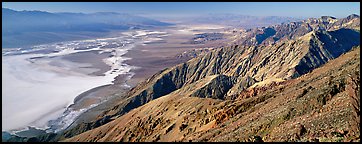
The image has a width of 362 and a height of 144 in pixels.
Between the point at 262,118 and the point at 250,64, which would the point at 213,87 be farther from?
the point at 262,118

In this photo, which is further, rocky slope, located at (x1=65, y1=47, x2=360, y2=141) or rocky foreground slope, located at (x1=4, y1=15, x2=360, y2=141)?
rocky foreground slope, located at (x1=4, y1=15, x2=360, y2=141)

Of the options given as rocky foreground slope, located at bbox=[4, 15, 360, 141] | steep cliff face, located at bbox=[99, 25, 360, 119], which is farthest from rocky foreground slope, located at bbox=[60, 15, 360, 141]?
rocky foreground slope, located at bbox=[4, 15, 360, 141]

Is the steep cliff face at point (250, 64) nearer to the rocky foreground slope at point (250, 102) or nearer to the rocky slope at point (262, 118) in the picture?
the rocky foreground slope at point (250, 102)

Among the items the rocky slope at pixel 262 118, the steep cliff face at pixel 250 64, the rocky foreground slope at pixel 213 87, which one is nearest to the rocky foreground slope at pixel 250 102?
the rocky slope at pixel 262 118

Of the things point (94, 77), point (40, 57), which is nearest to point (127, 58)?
point (40, 57)

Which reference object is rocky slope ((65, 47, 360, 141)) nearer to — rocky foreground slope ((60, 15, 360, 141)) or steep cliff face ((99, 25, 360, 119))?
rocky foreground slope ((60, 15, 360, 141))

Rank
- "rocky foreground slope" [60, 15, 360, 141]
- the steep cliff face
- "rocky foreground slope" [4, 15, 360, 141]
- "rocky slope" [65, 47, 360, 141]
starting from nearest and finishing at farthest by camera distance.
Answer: "rocky slope" [65, 47, 360, 141]
"rocky foreground slope" [4, 15, 360, 141]
"rocky foreground slope" [60, 15, 360, 141]
the steep cliff face

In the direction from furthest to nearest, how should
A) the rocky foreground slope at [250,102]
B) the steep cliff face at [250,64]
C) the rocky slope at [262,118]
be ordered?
1. the steep cliff face at [250,64]
2. the rocky foreground slope at [250,102]
3. the rocky slope at [262,118]

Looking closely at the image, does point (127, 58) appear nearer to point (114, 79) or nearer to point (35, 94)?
point (114, 79)
